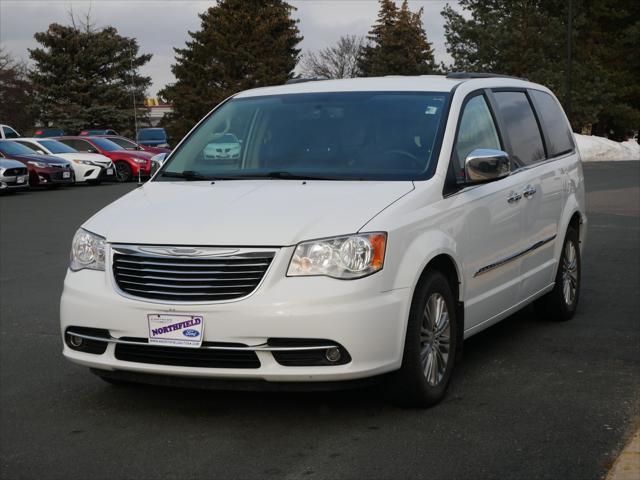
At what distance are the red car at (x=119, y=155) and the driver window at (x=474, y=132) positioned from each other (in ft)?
82.0

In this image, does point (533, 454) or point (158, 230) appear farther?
point (158, 230)

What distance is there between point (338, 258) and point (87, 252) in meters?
1.36

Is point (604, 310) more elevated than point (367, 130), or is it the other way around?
point (367, 130)

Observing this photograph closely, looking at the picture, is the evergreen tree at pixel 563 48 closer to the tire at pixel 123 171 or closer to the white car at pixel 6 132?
the tire at pixel 123 171

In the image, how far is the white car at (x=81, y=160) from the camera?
29312 millimetres

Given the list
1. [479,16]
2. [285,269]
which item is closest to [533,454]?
[285,269]

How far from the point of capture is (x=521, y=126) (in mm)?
7121

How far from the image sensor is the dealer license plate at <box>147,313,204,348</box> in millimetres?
4773

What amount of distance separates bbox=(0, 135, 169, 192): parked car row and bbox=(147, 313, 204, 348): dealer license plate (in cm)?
2143

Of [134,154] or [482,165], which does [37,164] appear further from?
[482,165]

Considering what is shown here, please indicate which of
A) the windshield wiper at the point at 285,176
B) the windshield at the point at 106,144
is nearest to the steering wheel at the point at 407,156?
the windshield wiper at the point at 285,176

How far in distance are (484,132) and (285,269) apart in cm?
219

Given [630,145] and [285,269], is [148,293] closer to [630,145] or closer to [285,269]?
[285,269]

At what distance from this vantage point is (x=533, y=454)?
14.8 ft
